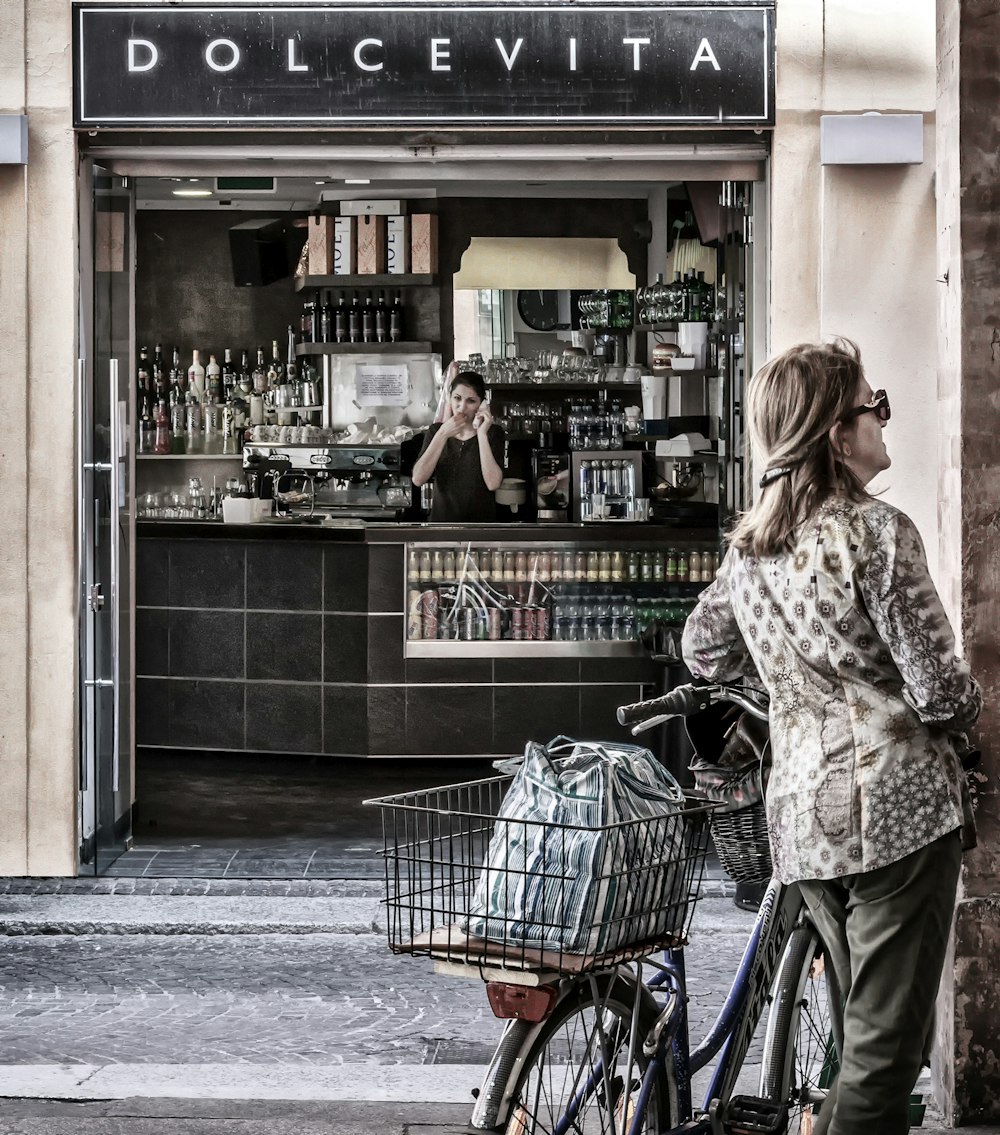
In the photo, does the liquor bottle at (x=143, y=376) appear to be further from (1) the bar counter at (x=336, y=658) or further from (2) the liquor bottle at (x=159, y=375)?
(1) the bar counter at (x=336, y=658)

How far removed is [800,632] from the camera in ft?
9.82

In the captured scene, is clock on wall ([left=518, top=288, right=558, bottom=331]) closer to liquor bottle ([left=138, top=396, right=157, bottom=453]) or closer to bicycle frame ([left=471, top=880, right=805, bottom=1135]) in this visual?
liquor bottle ([left=138, top=396, right=157, bottom=453])

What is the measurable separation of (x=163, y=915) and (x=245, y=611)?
10.5ft

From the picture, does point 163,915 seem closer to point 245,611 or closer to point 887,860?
point 245,611

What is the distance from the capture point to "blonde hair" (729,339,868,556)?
9.93ft

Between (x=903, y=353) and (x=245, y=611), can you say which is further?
(x=245, y=611)

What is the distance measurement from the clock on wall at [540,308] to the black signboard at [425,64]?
6.28 metres

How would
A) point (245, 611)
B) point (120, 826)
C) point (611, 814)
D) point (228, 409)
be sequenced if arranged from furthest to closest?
point (228, 409) < point (245, 611) < point (120, 826) < point (611, 814)

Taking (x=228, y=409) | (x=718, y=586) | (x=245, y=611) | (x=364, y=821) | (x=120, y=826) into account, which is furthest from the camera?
(x=228, y=409)

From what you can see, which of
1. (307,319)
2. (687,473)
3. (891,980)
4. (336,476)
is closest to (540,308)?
(307,319)

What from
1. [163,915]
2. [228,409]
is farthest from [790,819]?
[228,409]

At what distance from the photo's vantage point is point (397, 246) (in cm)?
1195

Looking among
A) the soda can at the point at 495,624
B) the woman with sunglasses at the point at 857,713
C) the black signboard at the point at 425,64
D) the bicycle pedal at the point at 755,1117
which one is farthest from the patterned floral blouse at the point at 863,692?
the soda can at the point at 495,624

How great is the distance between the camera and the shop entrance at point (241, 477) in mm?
6918
